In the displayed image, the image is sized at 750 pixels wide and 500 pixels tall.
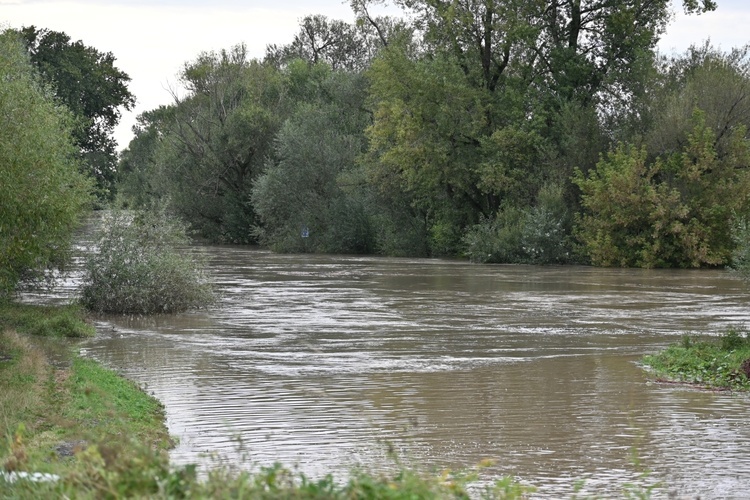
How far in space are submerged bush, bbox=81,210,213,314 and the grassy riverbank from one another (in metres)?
1.83

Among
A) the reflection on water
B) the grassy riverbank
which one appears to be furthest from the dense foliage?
the grassy riverbank

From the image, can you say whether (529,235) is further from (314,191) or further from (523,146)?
(314,191)

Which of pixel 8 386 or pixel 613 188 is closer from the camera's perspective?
pixel 8 386

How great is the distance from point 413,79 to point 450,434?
39.9 m

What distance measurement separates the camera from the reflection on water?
1154cm

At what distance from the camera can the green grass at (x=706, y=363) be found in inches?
640

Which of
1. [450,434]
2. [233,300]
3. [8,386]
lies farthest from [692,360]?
[233,300]

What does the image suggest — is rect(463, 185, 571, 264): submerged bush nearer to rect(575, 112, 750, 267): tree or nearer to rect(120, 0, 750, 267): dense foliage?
rect(120, 0, 750, 267): dense foliage

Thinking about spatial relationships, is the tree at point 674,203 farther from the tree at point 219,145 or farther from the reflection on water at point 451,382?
the tree at point 219,145

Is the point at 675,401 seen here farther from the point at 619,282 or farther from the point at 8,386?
the point at 619,282

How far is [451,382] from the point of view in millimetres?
17016

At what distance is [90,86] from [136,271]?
4625 cm

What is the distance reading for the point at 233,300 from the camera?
104ft

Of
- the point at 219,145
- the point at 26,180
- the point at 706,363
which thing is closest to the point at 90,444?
the point at 26,180
